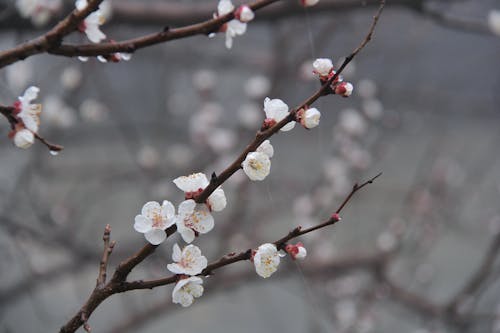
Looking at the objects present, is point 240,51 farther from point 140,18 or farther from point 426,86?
point 140,18

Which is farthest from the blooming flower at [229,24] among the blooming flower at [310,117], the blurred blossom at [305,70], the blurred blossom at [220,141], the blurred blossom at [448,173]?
the blurred blossom at [448,173]

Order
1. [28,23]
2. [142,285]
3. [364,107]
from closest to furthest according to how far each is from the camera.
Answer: [142,285] → [28,23] → [364,107]

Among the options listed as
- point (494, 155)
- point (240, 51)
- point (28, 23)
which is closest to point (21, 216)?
point (28, 23)

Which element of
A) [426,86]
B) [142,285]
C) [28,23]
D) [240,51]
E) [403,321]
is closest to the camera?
[142,285]

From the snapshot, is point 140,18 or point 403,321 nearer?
point 140,18

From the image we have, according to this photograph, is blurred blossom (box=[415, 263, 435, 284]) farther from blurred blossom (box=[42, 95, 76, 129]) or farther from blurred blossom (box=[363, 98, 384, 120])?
blurred blossom (box=[42, 95, 76, 129])

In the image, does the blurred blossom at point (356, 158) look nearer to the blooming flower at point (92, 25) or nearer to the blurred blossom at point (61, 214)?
the blurred blossom at point (61, 214)
